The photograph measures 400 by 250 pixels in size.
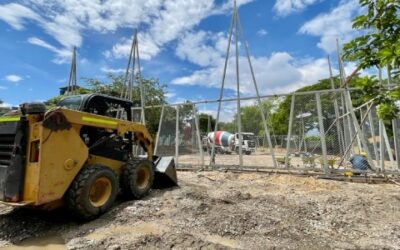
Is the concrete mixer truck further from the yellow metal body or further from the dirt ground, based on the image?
the yellow metal body

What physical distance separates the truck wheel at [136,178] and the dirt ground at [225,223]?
265 millimetres

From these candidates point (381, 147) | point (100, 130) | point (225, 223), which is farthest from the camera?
point (381, 147)

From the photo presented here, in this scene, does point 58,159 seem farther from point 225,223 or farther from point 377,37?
point 377,37

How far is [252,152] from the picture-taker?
11.9m

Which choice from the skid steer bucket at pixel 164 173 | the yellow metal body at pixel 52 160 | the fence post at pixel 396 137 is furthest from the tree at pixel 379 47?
the fence post at pixel 396 137

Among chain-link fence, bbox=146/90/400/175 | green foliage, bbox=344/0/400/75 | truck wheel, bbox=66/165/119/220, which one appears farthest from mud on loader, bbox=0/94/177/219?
chain-link fence, bbox=146/90/400/175

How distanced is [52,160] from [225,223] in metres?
2.68

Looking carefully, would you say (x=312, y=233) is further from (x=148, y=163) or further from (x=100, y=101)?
(x=100, y=101)

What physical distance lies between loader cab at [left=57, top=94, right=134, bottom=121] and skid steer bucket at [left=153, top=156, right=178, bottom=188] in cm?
160

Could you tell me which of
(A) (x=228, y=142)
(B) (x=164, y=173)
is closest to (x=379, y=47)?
(B) (x=164, y=173)

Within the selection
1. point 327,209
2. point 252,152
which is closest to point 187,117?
point 252,152

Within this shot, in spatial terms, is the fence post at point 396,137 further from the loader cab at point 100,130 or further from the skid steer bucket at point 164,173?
the loader cab at point 100,130

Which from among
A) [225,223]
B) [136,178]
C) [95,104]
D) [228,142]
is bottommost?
[225,223]

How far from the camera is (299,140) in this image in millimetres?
9695
